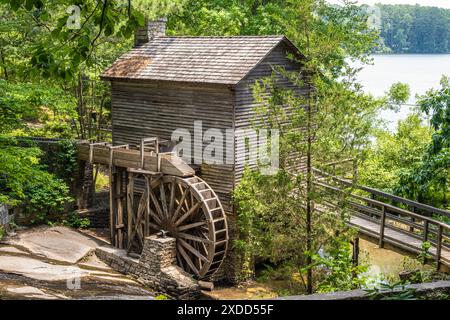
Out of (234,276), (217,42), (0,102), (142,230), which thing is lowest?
(234,276)

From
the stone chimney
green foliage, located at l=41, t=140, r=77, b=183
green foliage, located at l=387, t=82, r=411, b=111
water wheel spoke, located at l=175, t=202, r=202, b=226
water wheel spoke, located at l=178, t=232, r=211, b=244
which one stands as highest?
the stone chimney

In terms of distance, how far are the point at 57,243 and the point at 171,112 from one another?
5321mm

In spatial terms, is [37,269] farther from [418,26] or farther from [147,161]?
[418,26]

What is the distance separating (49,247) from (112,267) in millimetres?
1958

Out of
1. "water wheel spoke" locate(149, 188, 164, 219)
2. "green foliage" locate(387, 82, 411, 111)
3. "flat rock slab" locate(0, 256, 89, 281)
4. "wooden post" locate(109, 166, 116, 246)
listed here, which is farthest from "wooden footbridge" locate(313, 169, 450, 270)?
"green foliage" locate(387, 82, 411, 111)

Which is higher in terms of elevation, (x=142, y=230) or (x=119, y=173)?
(x=119, y=173)

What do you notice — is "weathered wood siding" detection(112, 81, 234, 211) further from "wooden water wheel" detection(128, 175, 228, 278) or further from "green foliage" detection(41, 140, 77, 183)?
"green foliage" detection(41, 140, 77, 183)

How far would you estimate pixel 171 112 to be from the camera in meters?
19.9

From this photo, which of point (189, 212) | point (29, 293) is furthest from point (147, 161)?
point (29, 293)

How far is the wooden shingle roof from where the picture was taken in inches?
724

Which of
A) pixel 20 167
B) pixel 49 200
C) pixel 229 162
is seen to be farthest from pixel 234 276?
pixel 20 167

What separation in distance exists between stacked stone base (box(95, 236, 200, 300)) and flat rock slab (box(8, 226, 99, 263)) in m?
1.27

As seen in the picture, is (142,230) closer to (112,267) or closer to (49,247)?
(112,267)

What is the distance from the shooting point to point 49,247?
18.0 meters
